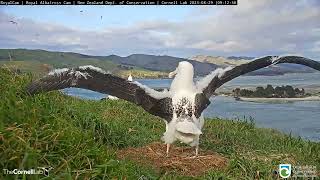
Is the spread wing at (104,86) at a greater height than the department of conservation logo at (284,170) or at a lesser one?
greater

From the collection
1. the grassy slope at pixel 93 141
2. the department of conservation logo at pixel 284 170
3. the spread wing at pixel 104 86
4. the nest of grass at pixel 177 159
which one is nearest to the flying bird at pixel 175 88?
the spread wing at pixel 104 86

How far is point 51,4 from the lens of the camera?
2820 mm

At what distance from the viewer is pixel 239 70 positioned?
4.22m

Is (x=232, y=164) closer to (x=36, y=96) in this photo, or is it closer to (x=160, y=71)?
(x=160, y=71)

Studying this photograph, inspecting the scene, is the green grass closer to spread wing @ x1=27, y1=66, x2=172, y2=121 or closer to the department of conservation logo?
spread wing @ x1=27, y1=66, x2=172, y2=121

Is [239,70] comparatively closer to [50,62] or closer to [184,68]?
[184,68]

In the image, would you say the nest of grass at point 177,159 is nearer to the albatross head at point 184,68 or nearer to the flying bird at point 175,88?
the flying bird at point 175,88

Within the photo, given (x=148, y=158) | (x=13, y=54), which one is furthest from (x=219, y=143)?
(x=13, y=54)

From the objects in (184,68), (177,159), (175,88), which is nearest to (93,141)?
(177,159)

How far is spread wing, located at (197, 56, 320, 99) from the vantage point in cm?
412

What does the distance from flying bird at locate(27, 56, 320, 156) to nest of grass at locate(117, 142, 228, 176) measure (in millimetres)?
109

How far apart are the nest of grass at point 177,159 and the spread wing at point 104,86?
0.30 metres

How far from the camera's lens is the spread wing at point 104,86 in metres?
3.60

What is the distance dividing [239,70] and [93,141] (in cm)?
183
